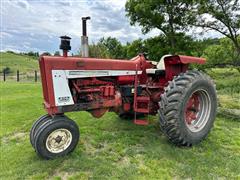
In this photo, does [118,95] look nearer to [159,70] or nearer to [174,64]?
[159,70]

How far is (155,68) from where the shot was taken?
451cm

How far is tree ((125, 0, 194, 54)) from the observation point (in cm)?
1411

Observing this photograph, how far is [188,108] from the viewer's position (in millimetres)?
Answer: 4141

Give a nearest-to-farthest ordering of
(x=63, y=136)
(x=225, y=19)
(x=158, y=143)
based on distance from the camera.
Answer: (x=63, y=136) < (x=158, y=143) < (x=225, y=19)

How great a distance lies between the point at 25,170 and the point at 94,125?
2.05 meters

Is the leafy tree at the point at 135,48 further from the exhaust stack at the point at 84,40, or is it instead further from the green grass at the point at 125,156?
the exhaust stack at the point at 84,40

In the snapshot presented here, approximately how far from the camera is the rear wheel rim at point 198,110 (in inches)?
163

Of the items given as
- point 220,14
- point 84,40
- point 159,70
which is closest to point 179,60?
point 159,70

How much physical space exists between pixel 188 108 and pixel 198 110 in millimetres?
252

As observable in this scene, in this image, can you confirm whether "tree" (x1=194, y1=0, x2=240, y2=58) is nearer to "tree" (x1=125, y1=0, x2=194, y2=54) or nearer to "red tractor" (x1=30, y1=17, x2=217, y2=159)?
"tree" (x1=125, y1=0, x2=194, y2=54)

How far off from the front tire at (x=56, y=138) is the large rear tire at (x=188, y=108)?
1290 mm

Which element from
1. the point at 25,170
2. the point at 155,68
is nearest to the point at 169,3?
the point at 155,68

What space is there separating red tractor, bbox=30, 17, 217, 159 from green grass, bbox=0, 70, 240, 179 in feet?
0.79

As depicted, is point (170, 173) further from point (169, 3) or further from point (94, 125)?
point (169, 3)
